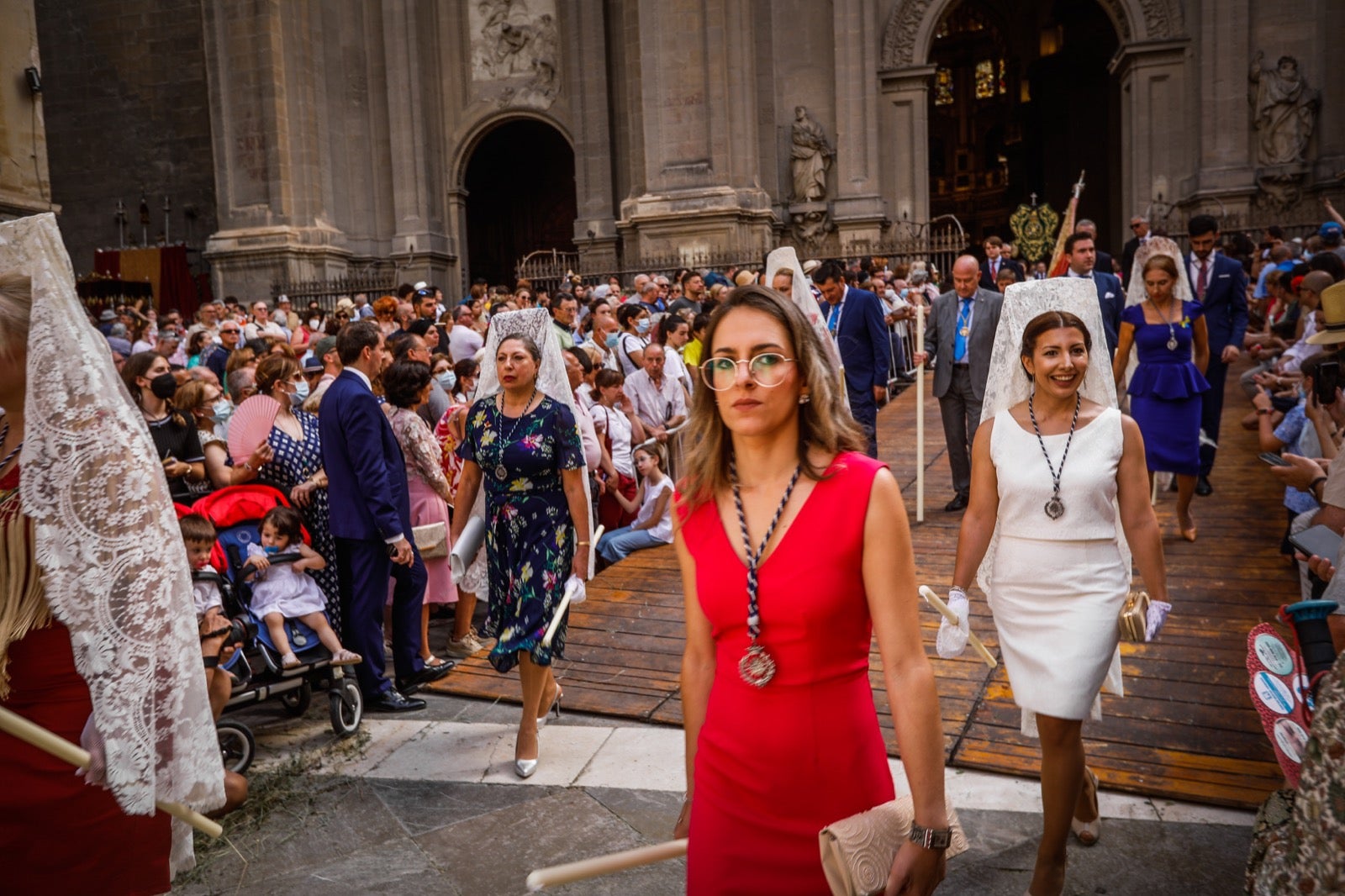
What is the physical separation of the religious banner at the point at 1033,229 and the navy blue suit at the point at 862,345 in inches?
390

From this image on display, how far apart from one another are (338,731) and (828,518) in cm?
394

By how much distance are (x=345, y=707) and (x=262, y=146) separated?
2018 cm

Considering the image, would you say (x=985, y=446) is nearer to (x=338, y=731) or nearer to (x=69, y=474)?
(x=69, y=474)

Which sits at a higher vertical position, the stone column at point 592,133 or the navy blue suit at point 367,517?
the stone column at point 592,133

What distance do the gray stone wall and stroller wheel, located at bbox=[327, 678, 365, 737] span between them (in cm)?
2549

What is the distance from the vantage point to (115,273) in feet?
81.5

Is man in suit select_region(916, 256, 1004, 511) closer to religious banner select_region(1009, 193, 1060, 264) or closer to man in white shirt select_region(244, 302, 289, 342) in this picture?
man in white shirt select_region(244, 302, 289, 342)

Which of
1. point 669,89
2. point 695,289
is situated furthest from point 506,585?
point 669,89

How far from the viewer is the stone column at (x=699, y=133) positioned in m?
20.8

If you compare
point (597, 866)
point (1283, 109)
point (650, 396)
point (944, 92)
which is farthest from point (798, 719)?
point (944, 92)

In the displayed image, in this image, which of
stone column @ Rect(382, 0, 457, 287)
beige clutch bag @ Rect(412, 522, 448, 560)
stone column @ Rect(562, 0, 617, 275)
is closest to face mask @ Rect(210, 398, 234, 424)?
beige clutch bag @ Rect(412, 522, 448, 560)

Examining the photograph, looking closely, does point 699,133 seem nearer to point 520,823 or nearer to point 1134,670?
point 1134,670

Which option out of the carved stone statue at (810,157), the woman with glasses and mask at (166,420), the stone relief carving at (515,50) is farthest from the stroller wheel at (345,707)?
the stone relief carving at (515,50)

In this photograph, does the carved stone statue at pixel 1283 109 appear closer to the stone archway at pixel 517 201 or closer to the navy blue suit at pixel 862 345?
the navy blue suit at pixel 862 345
